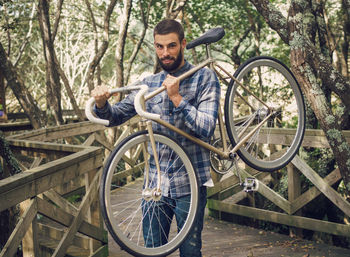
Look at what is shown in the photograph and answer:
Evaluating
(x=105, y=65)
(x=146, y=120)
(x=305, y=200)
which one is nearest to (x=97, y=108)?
(x=146, y=120)

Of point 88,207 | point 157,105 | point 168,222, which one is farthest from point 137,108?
point 88,207

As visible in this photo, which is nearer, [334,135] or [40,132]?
[334,135]

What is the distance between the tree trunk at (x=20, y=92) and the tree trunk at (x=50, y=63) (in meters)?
0.41

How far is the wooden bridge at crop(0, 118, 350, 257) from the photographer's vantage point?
2684mm

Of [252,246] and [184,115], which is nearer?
[184,115]

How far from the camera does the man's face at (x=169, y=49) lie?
2018 mm

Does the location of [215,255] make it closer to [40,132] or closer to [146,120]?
[40,132]

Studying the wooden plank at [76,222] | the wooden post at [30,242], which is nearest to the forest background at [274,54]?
the wooden plank at [76,222]

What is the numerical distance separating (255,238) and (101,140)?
258 centimetres

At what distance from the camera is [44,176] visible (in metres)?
2.80

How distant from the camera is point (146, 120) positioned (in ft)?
6.26

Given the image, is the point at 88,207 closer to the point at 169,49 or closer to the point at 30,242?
the point at 30,242

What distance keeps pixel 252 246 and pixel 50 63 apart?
3811 mm

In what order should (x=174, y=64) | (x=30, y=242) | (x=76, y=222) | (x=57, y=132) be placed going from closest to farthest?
1. (x=174, y=64)
2. (x=30, y=242)
3. (x=76, y=222)
4. (x=57, y=132)
